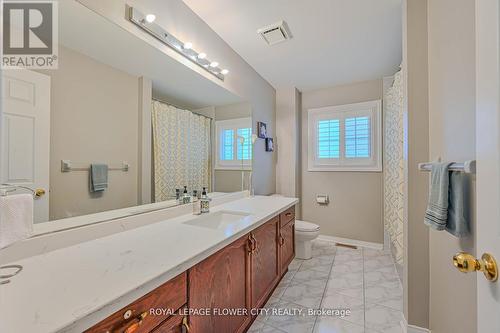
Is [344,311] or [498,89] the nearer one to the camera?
[498,89]

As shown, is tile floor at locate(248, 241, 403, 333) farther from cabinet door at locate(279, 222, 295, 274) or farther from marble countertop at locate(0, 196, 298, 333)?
marble countertop at locate(0, 196, 298, 333)

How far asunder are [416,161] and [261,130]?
70.3 inches

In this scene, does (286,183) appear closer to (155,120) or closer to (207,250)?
(155,120)

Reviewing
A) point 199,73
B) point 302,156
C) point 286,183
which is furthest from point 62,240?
point 302,156

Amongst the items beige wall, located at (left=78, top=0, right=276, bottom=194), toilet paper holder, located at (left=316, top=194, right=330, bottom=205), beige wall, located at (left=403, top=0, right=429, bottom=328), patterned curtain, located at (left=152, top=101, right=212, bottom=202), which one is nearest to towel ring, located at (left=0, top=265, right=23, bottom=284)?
patterned curtain, located at (left=152, top=101, right=212, bottom=202)

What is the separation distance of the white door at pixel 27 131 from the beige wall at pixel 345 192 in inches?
125

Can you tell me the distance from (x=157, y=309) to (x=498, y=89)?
1.14 m

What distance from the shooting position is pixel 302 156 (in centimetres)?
359

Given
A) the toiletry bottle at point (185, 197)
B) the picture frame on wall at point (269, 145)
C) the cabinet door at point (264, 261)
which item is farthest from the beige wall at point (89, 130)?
the picture frame on wall at point (269, 145)

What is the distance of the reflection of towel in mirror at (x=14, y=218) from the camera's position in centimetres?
70

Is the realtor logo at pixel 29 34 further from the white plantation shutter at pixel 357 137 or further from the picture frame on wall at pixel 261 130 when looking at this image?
the white plantation shutter at pixel 357 137

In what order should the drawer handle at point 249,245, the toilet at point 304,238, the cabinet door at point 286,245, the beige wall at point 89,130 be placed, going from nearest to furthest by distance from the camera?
the beige wall at point 89,130
the drawer handle at point 249,245
the cabinet door at point 286,245
the toilet at point 304,238

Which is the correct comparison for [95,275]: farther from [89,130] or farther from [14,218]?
[89,130]

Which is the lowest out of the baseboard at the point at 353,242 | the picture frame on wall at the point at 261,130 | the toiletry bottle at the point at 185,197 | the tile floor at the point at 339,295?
the tile floor at the point at 339,295
